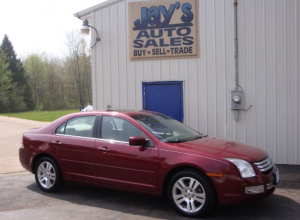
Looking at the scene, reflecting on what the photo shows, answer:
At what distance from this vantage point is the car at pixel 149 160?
4.44 meters

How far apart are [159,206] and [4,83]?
51453mm

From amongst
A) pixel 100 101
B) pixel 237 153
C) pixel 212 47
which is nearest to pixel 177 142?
pixel 237 153

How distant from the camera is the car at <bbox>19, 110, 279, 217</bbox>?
4441 mm

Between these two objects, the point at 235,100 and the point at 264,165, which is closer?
the point at 264,165

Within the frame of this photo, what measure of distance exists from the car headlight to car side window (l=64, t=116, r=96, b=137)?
2.53 meters

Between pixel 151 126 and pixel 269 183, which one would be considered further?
pixel 151 126

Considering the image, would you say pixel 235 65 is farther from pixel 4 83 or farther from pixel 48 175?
pixel 4 83

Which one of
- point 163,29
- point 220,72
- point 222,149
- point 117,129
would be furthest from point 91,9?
point 222,149

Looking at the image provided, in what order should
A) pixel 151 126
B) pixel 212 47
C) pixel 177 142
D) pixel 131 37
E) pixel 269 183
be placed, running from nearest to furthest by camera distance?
pixel 269 183, pixel 177 142, pixel 151 126, pixel 212 47, pixel 131 37

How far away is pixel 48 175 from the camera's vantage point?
6035 mm

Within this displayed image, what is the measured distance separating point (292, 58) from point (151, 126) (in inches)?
178

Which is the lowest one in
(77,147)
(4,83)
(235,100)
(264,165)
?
(264,165)

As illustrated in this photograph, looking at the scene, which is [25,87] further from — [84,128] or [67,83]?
[84,128]

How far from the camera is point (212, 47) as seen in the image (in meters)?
8.41
